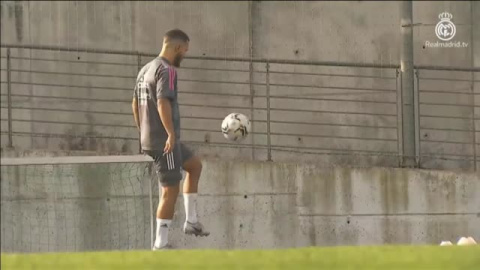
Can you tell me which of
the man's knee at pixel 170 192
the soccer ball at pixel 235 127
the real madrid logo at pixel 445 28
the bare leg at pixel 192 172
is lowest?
the man's knee at pixel 170 192

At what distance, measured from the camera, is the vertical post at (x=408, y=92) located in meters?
10.1

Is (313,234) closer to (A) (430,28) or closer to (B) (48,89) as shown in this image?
(A) (430,28)

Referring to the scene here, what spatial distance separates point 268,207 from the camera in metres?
9.53

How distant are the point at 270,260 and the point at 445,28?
6.59 meters

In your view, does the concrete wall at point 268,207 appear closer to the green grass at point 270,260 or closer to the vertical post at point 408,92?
the vertical post at point 408,92

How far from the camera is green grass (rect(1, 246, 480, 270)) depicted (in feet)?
17.0

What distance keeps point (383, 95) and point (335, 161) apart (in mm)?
1066

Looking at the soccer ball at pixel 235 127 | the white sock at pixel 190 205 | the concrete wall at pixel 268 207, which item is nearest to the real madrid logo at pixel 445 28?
the concrete wall at pixel 268 207

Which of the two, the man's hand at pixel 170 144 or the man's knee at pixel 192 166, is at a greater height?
the man's hand at pixel 170 144

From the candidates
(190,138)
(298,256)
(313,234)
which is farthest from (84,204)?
(298,256)

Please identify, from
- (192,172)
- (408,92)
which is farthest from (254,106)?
(192,172)

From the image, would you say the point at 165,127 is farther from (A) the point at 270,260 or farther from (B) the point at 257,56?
(B) the point at 257,56

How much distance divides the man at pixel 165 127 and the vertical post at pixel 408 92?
388 cm

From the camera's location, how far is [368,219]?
9.62 metres
